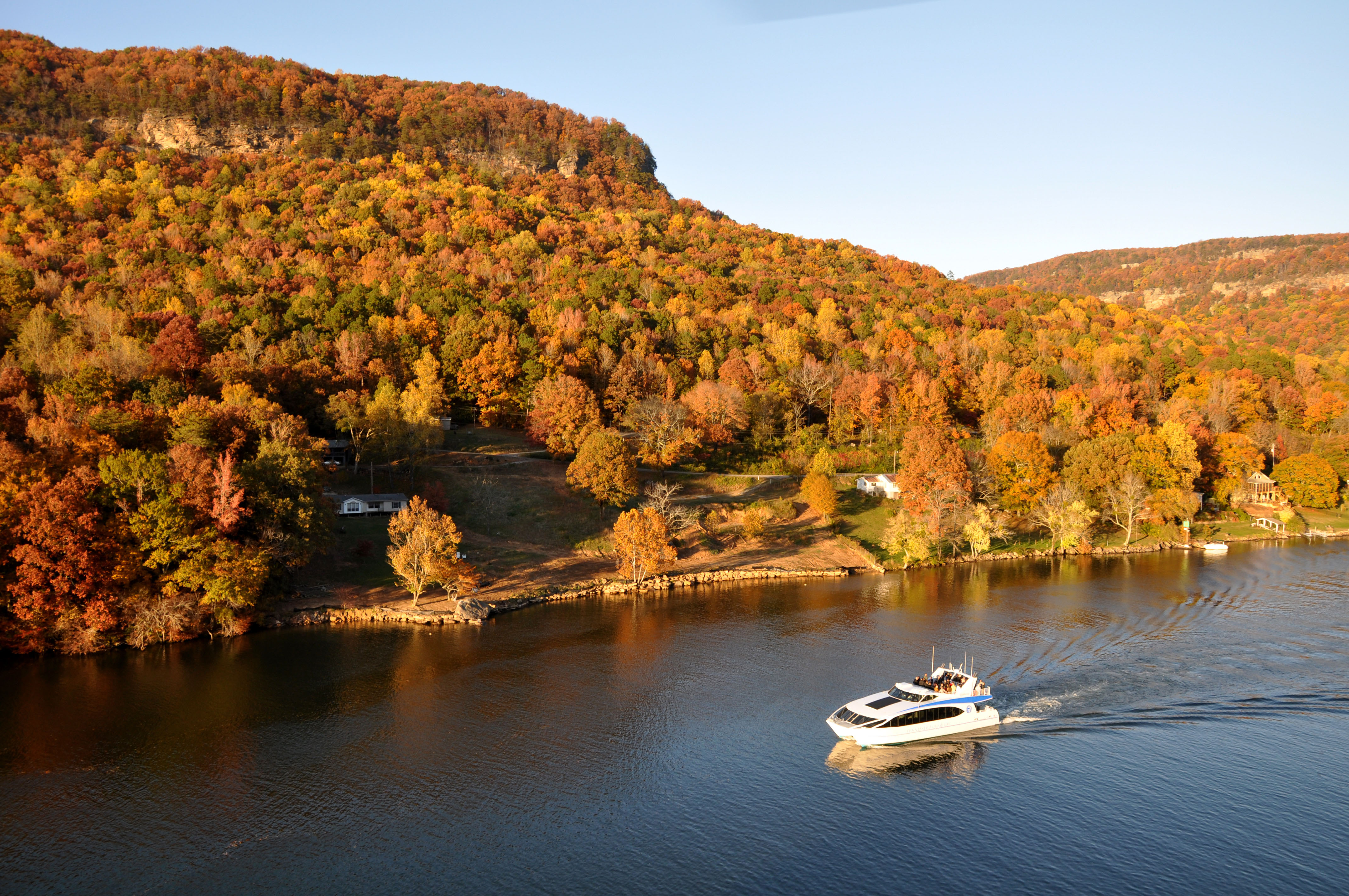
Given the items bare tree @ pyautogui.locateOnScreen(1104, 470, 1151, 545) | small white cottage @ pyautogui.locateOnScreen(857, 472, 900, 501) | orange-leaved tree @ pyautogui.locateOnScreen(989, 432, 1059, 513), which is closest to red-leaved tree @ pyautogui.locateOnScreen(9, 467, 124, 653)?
small white cottage @ pyautogui.locateOnScreen(857, 472, 900, 501)

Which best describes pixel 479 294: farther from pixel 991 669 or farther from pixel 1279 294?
pixel 1279 294

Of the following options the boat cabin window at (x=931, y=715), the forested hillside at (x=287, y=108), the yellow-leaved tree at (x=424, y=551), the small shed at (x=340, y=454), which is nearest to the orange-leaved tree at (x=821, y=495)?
the yellow-leaved tree at (x=424, y=551)

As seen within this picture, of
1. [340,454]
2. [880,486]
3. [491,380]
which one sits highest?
[491,380]

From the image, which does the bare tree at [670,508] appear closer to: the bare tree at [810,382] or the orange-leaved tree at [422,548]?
the orange-leaved tree at [422,548]

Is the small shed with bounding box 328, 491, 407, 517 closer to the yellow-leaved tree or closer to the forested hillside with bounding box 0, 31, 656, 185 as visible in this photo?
the yellow-leaved tree

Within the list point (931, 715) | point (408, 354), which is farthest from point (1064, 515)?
point (408, 354)

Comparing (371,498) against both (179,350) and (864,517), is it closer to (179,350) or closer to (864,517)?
(179,350)
